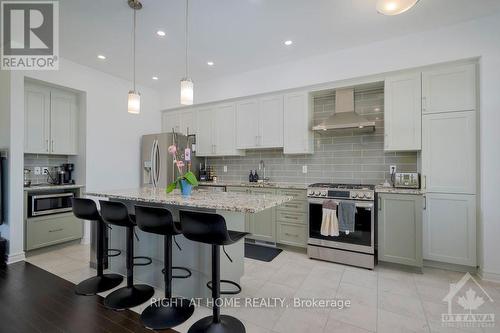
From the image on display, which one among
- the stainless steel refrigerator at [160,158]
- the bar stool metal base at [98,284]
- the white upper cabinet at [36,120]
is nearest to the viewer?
the bar stool metal base at [98,284]

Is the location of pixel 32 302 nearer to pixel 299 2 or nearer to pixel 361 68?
pixel 299 2

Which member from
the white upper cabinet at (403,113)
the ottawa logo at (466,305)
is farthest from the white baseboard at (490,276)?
the white upper cabinet at (403,113)

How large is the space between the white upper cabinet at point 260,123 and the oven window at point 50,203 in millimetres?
2882

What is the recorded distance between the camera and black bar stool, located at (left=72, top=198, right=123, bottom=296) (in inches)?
94.0

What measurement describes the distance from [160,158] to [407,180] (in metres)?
3.96

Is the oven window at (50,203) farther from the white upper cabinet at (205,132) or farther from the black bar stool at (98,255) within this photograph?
the white upper cabinet at (205,132)

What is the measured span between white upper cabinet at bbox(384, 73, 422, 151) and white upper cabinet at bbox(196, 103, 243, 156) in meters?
2.40

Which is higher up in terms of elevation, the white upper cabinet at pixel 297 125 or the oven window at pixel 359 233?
the white upper cabinet at pixel 297 125

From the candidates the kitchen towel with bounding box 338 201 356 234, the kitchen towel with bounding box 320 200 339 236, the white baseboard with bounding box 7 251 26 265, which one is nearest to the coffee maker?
the white baseboard with bounding box 7 251 26 265

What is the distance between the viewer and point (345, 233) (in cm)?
305

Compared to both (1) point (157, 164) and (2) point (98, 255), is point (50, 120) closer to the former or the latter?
(1) point (157, 164)

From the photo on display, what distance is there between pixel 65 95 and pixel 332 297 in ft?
15.8

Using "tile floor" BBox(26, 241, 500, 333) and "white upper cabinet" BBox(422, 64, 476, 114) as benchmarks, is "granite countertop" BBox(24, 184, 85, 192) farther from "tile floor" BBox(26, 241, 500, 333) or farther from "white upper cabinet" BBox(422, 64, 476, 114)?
"white upper cabinet" BBox(422, 64, 476, 114)

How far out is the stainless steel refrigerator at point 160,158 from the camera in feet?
14.1
